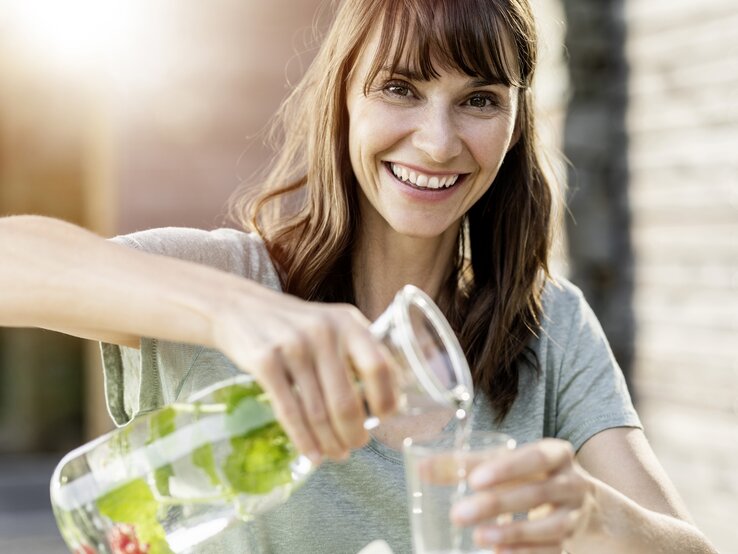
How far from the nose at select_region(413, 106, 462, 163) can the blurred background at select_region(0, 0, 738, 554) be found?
134 cm

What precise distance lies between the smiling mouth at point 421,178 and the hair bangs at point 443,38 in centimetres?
14

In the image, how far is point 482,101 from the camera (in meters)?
1.63

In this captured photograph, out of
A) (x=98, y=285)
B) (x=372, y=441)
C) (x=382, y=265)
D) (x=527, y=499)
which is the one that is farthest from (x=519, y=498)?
(x=382, y=265)

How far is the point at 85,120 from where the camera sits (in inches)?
210

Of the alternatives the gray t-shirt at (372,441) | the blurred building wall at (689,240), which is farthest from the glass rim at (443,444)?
the blurred building wall at (689,240)

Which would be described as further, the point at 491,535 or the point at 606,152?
the point at 606,152

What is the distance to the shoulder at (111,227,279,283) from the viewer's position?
1506mm

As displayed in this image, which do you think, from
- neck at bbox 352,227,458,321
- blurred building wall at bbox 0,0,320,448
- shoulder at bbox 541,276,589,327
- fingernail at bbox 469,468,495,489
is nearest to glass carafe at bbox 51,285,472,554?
fingernail at bbox 469,468,495,489

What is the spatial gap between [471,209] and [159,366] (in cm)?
69

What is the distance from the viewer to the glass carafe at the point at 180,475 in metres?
1.01

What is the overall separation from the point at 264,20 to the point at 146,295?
10.4ft

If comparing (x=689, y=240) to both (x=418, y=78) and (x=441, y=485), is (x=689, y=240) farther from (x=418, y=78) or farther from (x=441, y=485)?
(x=441, y=485)

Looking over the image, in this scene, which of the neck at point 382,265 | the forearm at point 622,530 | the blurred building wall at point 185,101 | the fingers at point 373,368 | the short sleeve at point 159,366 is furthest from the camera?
the blurred building wall at point 185,101

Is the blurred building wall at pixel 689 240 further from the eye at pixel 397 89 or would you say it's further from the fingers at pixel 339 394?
the fingers at pixel 339 394
